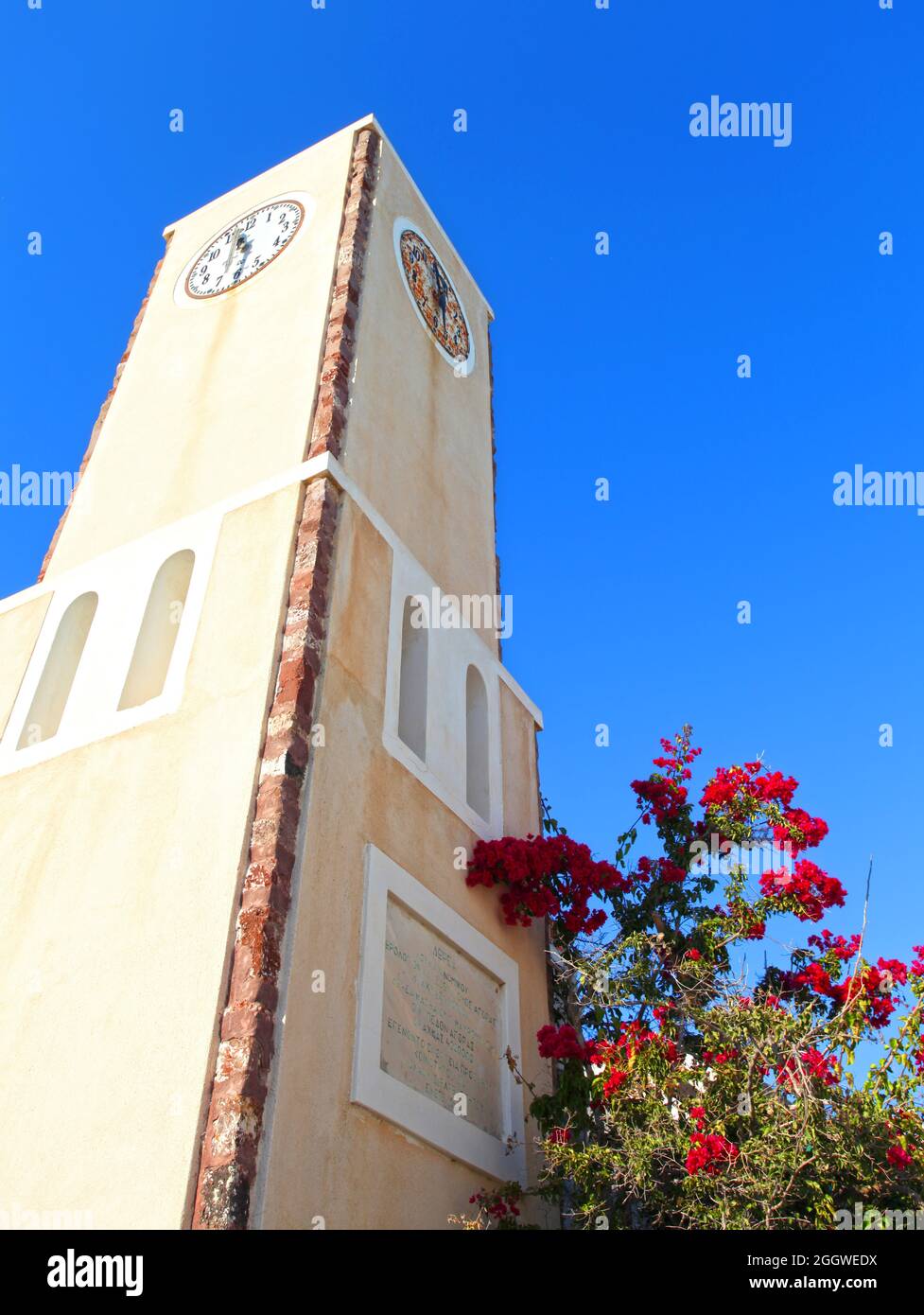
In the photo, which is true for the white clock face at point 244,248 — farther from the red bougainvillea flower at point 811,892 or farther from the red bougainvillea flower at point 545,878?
the red bougainvillea flower at point 811,892

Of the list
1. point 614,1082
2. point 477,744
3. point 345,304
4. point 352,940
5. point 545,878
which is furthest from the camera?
point 345,304

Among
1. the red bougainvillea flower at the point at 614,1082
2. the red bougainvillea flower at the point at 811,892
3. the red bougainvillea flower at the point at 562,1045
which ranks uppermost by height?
the red bougainvillea flower at the point at 811,892

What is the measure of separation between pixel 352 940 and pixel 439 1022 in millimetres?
1057

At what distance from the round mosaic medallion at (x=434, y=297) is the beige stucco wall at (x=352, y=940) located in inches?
163

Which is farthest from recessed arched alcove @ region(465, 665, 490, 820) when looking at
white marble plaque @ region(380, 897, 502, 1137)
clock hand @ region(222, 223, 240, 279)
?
clock hand @ region(222, 223, 240, 279)

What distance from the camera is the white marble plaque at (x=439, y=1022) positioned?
691 cm

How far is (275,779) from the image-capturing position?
21.6 feet

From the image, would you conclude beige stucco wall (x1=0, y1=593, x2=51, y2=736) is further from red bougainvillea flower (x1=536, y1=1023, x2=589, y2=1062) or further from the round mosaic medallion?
the round mosaic medallion

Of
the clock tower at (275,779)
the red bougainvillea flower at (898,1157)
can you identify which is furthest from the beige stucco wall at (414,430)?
the red bougainvillea flower at (898,1157)

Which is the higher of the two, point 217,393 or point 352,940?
point 217,393

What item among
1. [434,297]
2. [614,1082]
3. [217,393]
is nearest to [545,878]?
[614,1082]

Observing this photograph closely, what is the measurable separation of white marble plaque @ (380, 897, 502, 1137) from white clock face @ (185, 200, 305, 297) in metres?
6.87

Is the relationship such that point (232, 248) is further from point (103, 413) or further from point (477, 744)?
point (477, 744)
